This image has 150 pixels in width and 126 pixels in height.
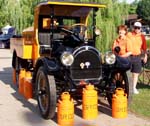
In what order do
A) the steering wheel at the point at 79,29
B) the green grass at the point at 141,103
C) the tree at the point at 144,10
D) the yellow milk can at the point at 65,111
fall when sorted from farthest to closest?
the tree at the point at 144,10, the steering wheel at the point at 79,29, the green grass at the point at 141,103, the yellow milk can at the point at 65,111

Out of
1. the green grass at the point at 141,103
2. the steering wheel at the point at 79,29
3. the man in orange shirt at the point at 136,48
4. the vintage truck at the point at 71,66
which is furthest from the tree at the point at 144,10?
the steering wheel at the point at 79,29

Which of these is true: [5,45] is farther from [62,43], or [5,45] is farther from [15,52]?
[62,43]

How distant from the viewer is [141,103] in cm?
905

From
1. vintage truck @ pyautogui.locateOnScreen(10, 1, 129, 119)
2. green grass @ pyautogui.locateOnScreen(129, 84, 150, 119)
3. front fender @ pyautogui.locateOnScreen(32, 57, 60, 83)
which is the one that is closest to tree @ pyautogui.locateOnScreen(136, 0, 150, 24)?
green grass @ pyautogui.locateOnScreen(129, 84, 150, 119)

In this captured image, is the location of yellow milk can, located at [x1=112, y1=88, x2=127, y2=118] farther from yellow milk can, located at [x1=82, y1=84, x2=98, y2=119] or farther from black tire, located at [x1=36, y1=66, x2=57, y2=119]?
black tire, located at [x1=36, y1=66, x2=57, y2=119]

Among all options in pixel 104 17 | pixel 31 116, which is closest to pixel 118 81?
pixel 31 116

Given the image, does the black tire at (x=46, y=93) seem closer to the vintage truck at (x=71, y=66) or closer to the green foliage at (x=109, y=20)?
the vintage truck at (x=71, y=66)

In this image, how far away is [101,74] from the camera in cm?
834

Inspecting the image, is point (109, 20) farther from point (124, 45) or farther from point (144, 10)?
point (144, 10)

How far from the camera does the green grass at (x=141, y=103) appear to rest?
27.1 feet

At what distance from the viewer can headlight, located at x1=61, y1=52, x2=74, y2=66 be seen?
7547 mm

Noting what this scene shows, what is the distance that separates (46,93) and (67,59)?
769 millimetres

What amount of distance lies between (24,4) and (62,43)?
21.5 meters

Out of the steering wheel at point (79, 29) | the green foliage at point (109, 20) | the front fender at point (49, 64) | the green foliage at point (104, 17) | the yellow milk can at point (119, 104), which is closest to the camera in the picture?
the front fender at point (49, 64)
